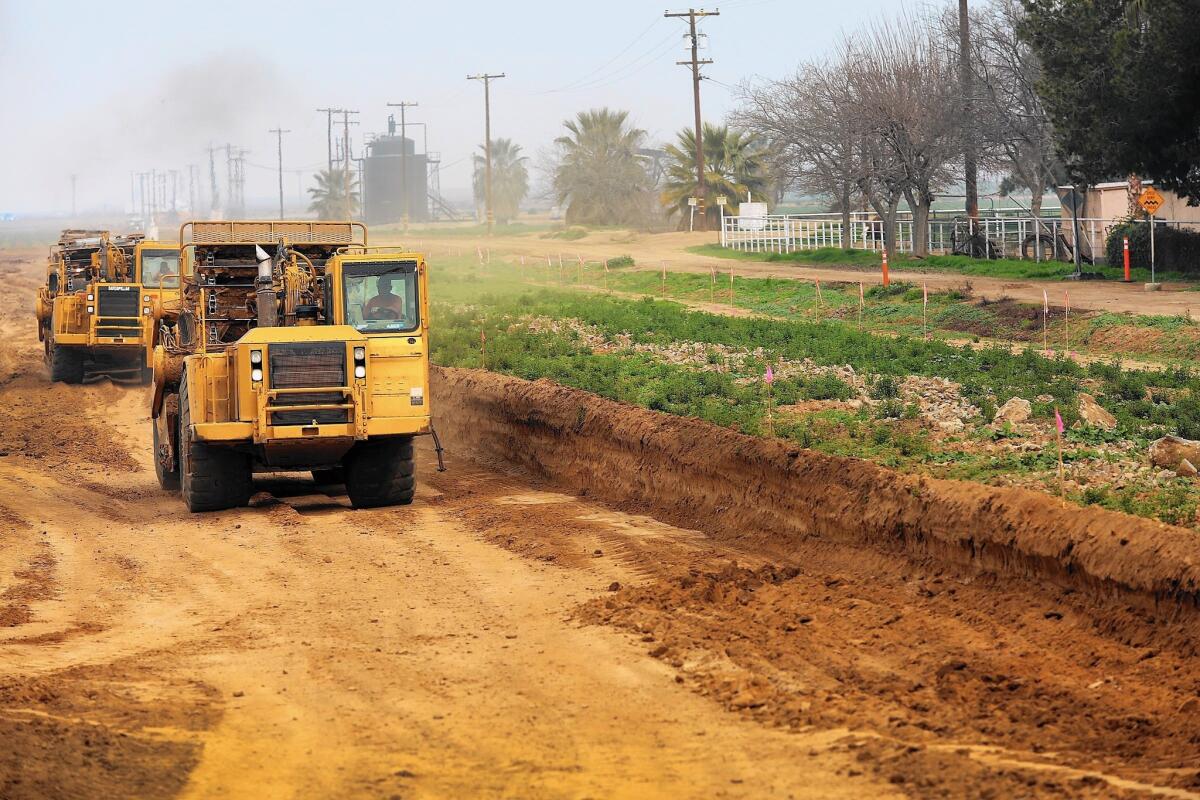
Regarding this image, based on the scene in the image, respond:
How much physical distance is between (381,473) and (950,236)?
123ft

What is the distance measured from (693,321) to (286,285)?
43.7ft

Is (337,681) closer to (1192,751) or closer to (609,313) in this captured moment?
(1192,751)

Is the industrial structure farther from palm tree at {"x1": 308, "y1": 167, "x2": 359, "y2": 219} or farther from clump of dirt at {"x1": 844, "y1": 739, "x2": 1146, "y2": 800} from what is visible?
clump of dirt at {"x1": 844, "y1": 739, "x2": 1146, "y2": 800}

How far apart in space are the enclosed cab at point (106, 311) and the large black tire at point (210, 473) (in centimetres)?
1331

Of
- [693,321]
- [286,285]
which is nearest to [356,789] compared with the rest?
[286,285]

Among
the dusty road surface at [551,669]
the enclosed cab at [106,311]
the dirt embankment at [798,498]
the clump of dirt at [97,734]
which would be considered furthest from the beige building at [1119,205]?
the clump of dirt at [97,734]

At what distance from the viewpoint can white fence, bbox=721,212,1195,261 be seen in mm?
44062

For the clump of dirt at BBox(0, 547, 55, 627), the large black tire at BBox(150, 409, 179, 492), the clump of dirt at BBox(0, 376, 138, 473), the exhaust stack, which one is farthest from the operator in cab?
the clump of dirt at BBox(0, 376, 138, 473)

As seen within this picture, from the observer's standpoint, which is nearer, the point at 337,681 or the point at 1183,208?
the point at 337,681

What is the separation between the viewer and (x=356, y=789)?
8359 millimetres

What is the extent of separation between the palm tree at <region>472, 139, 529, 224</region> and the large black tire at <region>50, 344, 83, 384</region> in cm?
10713

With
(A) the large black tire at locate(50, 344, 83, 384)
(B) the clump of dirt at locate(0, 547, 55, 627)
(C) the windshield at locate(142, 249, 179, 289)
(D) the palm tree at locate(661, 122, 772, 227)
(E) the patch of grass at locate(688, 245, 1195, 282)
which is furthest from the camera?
(D) the palm tree at locate(661, 122, 772, 227)

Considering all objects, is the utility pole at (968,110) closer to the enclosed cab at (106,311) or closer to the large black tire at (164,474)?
the enclosed cab at (106,311)

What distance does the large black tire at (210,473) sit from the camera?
673 inches
